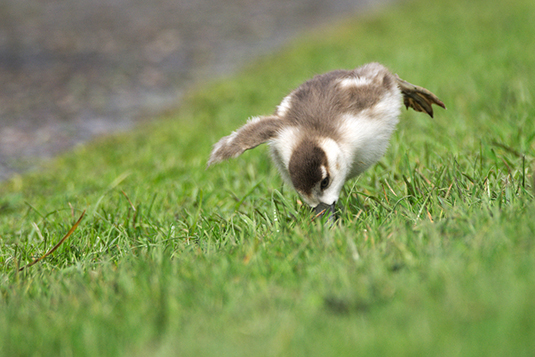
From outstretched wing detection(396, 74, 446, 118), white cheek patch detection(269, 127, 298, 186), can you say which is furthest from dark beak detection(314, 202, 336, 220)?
outstretched wing detection(396, 74, 446, 118)

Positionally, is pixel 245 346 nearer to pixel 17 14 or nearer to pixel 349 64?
pixel 349 64

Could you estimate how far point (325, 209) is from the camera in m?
3.62

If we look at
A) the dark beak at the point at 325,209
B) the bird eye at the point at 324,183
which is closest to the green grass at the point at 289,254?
the dark beak at the point at 325,209

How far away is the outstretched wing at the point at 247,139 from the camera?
3.63 metres

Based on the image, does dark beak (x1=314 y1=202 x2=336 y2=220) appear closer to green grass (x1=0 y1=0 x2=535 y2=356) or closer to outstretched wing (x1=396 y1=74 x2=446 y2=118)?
green grass (x1=0 y1=0 x2=535 y2=356)

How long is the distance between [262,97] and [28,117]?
4314mm

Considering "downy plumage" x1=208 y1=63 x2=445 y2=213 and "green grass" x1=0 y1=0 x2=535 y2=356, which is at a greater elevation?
"downy plumage" x1=208 y1=63 x2=445 y2=213

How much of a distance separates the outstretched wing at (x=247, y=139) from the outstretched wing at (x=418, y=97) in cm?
118

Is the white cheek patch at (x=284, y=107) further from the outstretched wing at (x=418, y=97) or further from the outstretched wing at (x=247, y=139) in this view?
the outstretched wing at (x=418, y=97)

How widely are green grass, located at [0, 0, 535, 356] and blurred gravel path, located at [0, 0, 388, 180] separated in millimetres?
2747

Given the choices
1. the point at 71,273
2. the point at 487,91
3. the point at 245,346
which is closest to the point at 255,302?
the point at 245,346

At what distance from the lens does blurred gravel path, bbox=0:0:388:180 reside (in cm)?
940

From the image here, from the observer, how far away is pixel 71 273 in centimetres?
344

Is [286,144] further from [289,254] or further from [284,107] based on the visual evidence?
[289,254]
